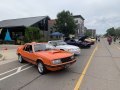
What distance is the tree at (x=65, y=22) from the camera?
133ft

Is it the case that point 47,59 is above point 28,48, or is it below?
below

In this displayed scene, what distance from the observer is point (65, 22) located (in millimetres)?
40406

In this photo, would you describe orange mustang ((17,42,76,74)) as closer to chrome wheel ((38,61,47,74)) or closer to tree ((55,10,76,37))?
chrome wheel ((38,61,47,74))

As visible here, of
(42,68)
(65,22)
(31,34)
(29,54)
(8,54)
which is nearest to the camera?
(42,68)

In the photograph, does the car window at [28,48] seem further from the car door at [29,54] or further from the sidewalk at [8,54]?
Result: the sidewalk at [8,54]

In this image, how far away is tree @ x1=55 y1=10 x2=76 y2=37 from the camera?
4050 centimetres

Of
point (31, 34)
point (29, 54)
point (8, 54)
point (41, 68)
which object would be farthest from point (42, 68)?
point (31, 34)

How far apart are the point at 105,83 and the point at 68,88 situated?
150cm

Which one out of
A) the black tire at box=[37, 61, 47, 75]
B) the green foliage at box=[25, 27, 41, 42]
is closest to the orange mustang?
the black tire at box=[37, 61, 47, 75]

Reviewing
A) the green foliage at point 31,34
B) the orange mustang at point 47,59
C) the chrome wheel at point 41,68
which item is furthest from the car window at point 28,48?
the green foliage at point 31,34

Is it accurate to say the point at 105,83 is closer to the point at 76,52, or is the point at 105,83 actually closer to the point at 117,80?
the point at 117,80

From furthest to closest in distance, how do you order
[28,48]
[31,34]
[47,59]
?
[31,34], [28,48], [47,59]

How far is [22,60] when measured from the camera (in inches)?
437

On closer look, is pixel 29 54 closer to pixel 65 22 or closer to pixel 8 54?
pixel 8 54
